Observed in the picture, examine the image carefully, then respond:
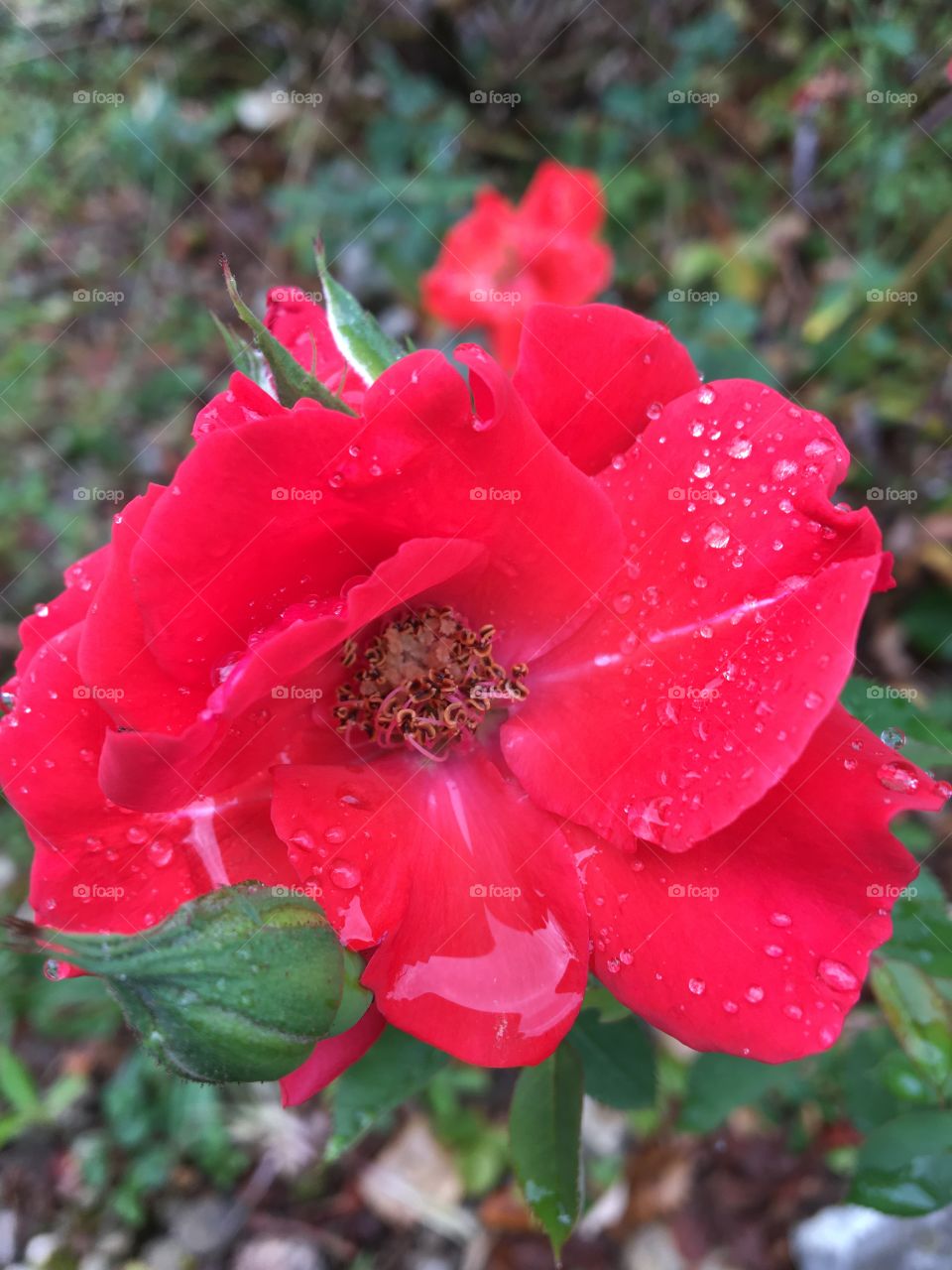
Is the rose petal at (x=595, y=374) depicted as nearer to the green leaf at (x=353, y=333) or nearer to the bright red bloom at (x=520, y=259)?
the green leaf at (x=353, y=333)

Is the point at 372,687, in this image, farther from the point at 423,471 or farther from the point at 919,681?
the point at 919,681

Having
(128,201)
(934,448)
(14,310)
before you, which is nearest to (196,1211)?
(934,448)

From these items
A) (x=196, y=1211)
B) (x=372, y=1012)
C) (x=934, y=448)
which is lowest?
(x=196, y=1211)

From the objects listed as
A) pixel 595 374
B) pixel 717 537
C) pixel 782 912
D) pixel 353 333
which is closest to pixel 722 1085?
pixel 782 912

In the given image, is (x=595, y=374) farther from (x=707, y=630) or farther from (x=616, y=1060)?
(x=616, y=1060)

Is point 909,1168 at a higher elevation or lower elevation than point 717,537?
lower

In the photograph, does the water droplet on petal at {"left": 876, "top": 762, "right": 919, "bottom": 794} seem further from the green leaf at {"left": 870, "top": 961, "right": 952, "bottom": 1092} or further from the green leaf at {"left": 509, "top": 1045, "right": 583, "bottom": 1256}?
the green leaf at {"left": 509, "top": 1045, "right": 583, "bottom": 1256}

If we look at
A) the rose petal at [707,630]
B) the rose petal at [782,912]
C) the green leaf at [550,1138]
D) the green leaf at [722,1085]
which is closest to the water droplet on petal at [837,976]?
the rose petal at [782,912]
